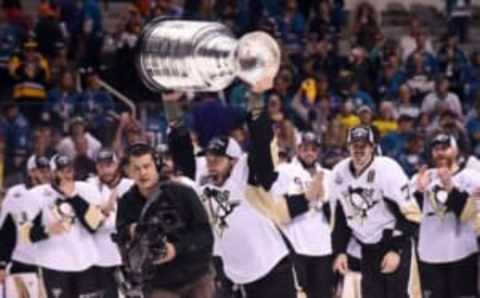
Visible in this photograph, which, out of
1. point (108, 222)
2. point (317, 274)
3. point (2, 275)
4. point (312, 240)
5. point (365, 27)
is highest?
point (365, 27)

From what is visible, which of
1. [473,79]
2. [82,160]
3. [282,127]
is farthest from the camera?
[473,79]

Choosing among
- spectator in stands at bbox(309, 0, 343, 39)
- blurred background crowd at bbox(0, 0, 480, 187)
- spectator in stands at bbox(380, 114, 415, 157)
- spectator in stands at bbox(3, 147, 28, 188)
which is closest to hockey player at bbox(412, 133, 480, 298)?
blurred background crowd at bbox(0, 0, 480, 187)

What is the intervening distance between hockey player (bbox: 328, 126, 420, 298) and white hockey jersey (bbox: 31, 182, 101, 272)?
216cm

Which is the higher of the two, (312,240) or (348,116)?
(348,116)

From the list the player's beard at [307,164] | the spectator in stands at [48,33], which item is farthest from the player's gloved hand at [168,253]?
the spectator in stands at [48,33]

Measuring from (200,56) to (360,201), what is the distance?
3.85 metres

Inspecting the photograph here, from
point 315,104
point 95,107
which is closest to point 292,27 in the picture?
point 315,104

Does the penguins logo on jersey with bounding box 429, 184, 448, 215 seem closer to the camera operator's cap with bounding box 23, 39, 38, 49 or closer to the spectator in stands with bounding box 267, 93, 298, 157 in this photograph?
the spectator in stands with bounding box 267, 93, 298, 157

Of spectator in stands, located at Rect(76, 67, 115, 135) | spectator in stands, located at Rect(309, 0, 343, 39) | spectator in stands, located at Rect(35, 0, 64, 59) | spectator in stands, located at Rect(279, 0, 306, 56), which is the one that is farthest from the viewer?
spectator in stands, located at Rect(309, 0, 343, 39)

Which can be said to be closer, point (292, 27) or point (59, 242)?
point (59, 242)

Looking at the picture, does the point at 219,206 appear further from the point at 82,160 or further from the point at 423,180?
the point at 82,160

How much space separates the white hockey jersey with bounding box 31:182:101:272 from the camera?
517 inches

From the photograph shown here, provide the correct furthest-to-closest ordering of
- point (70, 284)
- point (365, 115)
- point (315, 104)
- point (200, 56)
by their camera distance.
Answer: point (315, 104) → point (365, 115) → point (70, 284) → point (200, 56)

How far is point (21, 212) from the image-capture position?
13258 mm
